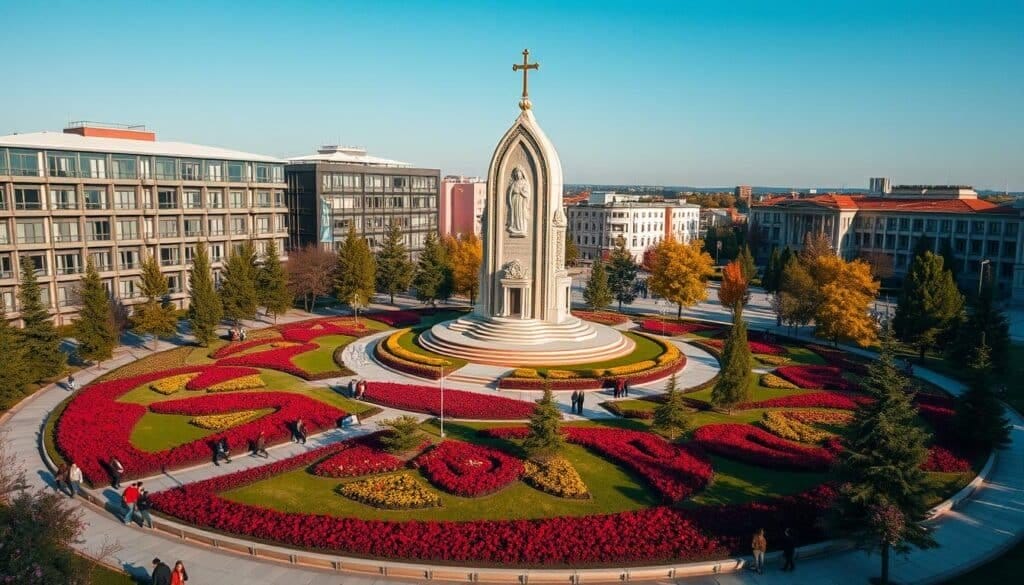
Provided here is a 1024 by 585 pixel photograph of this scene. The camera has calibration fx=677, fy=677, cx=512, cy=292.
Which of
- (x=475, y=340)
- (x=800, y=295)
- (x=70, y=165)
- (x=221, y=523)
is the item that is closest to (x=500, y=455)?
(x=221, y=523)

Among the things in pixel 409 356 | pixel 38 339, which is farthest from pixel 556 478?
pixel 38 339

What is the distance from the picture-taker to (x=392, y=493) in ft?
73.7

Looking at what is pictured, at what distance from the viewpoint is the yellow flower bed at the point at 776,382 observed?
37.1 m

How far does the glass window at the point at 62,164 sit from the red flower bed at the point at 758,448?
153 feet

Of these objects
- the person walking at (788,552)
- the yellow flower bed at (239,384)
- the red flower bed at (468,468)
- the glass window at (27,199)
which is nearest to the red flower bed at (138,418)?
the yellow flower bed at (239,384)

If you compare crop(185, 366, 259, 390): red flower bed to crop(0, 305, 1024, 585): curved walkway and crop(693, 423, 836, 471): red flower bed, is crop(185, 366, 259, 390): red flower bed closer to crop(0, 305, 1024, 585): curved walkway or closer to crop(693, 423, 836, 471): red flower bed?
Result: crop(0, 305, 1024, 585): curved walkway

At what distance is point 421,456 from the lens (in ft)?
84.6

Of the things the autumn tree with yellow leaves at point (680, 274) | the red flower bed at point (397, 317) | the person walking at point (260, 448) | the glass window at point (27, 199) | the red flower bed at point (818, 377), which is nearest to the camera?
the person walking at point (260, 448)

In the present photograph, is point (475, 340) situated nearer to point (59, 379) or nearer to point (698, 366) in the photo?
point (698, 366)

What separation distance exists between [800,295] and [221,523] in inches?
1731

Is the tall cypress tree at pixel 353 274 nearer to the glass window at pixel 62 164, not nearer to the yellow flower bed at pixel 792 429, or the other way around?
the glass window at pixel 62 164

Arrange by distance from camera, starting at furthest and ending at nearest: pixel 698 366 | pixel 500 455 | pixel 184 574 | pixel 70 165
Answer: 1. pixel 70 165
2. pixel 698 366
3. pixel 500 455
4. pixel 184 574

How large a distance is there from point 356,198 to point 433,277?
2118cm

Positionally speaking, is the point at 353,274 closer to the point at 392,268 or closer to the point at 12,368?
the point at 392,268
